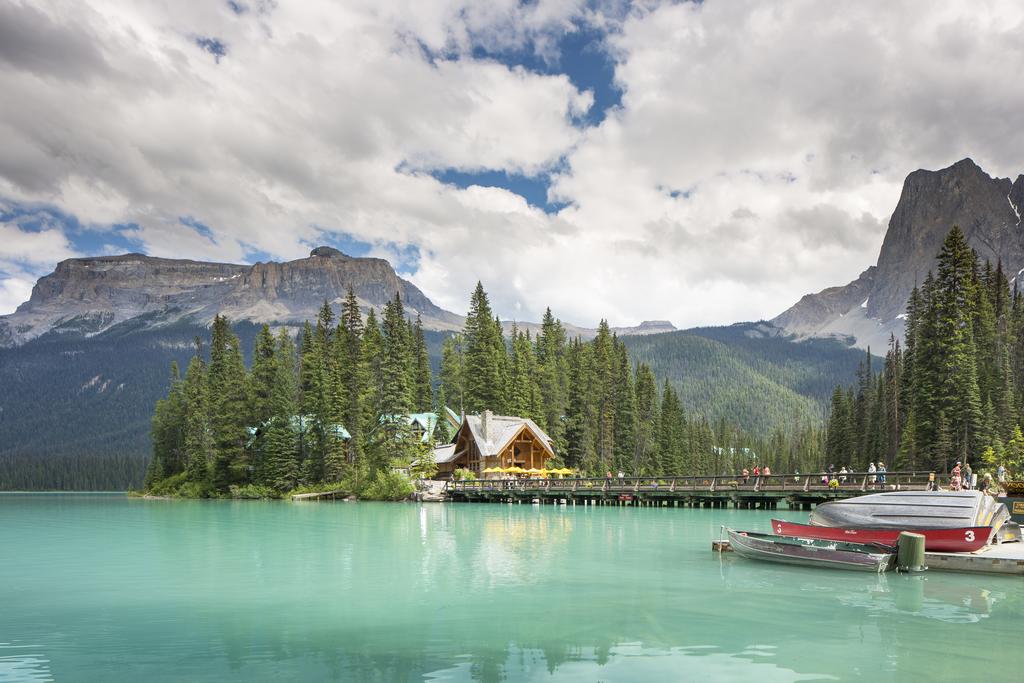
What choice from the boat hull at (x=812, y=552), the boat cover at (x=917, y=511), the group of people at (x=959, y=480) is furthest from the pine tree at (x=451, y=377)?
the boat hull at (x=812, y=552)

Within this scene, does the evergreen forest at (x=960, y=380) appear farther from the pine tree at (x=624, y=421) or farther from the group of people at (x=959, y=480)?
the pine tree at (x=624, y=421)

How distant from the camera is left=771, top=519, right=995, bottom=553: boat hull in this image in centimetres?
2369

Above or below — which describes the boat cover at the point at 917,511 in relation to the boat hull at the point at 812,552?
A: above

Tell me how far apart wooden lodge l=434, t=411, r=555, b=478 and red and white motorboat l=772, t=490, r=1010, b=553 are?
50.6 m

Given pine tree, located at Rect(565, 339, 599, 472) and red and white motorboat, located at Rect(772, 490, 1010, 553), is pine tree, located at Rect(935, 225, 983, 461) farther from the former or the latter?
pine tree, located at Rect(565, 339, 599, 472)

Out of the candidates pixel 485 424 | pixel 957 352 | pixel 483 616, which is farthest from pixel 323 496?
pixel 483 616

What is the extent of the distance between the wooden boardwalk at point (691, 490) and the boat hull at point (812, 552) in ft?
71.5

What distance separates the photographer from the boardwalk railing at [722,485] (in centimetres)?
4781

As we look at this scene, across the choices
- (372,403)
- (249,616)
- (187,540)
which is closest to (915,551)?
(249,616)

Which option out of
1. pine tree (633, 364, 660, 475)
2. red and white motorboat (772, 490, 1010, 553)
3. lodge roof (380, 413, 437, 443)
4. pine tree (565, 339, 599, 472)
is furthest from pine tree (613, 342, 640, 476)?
red and white motorboat (772, 490, 1010, 553)

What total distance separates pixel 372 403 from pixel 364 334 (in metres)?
15.0

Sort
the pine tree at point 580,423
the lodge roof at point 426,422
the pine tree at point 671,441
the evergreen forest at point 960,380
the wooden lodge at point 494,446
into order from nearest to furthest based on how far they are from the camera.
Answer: the evergreen forest at point 960,380
the wooden lodge at point 494,446
the lodge roof at point 426,422
the pine tree at point 580,423
the pine tree at point 671,441

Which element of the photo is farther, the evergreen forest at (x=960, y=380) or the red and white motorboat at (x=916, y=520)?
the evergreen forest at (x=960, y=380)

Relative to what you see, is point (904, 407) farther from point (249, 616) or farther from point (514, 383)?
point (249, 616)
